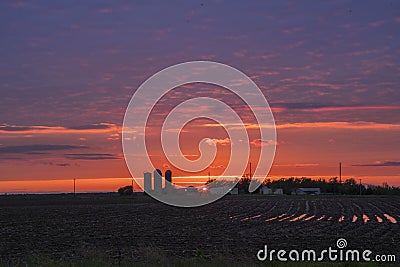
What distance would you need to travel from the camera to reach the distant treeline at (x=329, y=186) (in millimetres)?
150500

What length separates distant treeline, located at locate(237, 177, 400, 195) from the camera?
150 meters

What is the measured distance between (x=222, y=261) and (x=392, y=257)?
697 cm

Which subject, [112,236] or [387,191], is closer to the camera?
[112,236]

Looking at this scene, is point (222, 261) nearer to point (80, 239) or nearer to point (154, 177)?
point (80, 239)

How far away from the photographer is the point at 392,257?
21453 mm

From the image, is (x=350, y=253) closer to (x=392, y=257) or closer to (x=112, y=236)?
(x=392, y=257)

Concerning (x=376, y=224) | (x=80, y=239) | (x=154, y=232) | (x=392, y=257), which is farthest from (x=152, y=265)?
(x=376, y=224)

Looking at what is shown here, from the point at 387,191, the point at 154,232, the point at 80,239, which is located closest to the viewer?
the point at 80,239

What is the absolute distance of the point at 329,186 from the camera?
172 metres

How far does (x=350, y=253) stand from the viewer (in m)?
23.7


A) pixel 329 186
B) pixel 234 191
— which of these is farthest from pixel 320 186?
pixel 234 191

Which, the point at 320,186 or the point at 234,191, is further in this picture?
the point at 320,186

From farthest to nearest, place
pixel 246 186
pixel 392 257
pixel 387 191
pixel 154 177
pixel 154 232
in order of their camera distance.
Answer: pixel 246 186 < pixel 387 191 < pixel 154 177 < pixel 154 232 < pixel 392 257

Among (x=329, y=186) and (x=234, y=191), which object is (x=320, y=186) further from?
(x=234, y=191)
